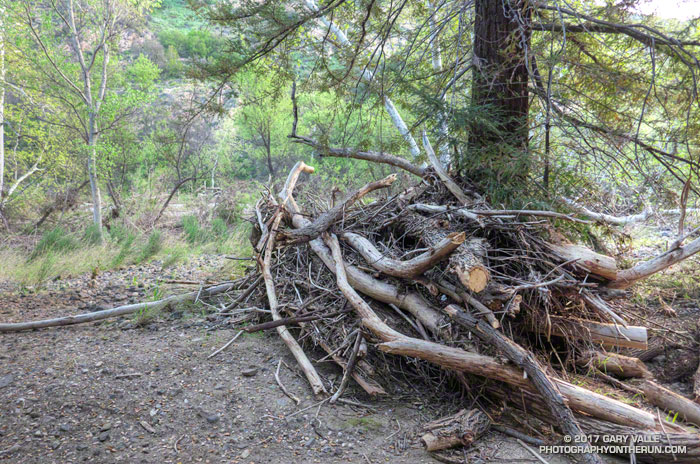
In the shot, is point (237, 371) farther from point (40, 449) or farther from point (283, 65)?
point (283, 65)

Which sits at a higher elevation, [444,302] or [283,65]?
[283,65]

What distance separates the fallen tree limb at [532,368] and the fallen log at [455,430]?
0.42 meters

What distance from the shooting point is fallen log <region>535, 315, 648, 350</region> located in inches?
123

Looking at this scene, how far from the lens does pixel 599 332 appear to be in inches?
127

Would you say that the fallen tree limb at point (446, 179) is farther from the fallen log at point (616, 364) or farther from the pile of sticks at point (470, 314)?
the fallen log at point (616, 364)

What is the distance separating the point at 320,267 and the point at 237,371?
1215mm

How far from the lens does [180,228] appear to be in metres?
11.6

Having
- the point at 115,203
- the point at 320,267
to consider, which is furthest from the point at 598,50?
the point at 115,203

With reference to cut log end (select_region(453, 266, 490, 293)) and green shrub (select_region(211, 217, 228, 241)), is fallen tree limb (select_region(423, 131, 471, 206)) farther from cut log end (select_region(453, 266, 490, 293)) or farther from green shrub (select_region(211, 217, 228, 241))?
green shrub (select_region(211, 217, 228, 241))

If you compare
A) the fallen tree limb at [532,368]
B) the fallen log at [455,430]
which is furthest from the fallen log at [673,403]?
the fallen log at [455,430]

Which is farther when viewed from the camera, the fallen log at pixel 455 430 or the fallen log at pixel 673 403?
the fallen log at pixel 673 403

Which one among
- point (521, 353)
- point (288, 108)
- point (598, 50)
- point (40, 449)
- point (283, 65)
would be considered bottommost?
point (40, 449)

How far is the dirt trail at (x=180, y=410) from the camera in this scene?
2.39m

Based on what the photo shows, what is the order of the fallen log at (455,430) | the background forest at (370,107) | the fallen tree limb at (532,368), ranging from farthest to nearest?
the background forest at (370,107)
the fallen log at (455,430)
the fallen tree limb at (532,368)
